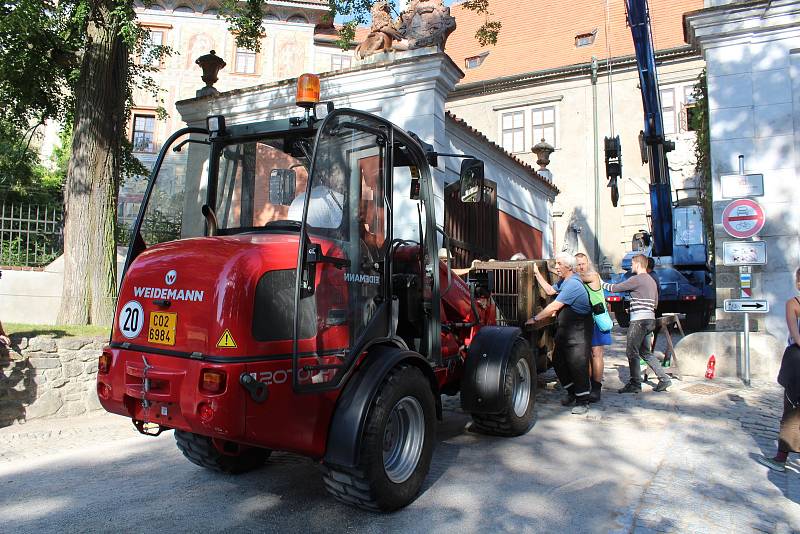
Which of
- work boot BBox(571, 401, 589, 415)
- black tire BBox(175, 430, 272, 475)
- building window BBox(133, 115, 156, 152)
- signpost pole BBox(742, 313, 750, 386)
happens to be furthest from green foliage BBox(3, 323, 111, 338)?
building window BBox(133, 115, 156, 152)

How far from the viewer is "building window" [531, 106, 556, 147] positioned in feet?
88.7

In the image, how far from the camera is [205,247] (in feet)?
10.8

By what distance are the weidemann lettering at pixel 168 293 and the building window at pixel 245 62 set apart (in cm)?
2493

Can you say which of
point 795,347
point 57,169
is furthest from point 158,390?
point 57,169

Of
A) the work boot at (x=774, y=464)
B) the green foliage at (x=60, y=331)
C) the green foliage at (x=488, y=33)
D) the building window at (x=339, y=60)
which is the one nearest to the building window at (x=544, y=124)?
the building window at (x=339, y=60)

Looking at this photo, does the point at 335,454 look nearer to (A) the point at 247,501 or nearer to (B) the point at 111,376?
(A) the point at 247,501

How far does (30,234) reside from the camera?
10648 mm

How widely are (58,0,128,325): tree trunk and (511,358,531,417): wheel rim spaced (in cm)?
596

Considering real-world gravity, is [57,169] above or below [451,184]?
above

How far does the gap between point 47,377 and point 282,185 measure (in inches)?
179

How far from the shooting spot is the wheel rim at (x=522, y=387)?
5384 millimetres

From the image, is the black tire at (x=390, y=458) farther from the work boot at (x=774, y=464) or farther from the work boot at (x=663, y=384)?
the work boot at (x=663, y=384)

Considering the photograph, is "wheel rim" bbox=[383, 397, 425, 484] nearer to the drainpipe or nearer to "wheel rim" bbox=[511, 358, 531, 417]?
"wheel rim" bbox=[511, 358, 531, 417]

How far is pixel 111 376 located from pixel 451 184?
8054 millimetres
